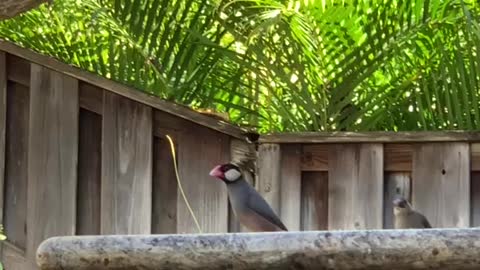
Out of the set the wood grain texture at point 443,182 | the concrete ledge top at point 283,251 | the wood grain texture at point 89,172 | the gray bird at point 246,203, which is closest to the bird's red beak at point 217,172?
the gray bird at point 246,203

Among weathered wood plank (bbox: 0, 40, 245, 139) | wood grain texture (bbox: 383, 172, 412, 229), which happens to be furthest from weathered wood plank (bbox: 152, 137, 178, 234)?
wood grain texture (bbox: 383, 172, 412, 229)

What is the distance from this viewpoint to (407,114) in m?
3.56

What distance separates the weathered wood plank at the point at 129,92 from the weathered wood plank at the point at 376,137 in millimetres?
147

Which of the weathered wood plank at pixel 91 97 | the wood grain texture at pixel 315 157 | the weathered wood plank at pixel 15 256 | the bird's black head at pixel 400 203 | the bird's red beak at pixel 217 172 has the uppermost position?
the weathered wood plank at pixel 91 97

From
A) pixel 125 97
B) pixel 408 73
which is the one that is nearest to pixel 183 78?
pixel 125 97

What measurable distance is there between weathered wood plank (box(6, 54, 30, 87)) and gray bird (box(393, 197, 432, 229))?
1.40 metres

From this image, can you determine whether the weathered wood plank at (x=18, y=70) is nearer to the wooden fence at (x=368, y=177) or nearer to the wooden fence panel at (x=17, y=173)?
the wooden fence panel at (x=17, y=173)

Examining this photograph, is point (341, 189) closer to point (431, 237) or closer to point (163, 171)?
point (163, 171)

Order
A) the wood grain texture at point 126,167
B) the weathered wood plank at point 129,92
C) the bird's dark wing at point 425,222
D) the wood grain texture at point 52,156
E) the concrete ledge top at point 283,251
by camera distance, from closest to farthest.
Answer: the concrete ledge top at point 283,251, the bird's dark wing at point 425,222, the weathered wood plank at point 129,92, the wood grain texture at point 126,167, the wood grain texture at point 52,156

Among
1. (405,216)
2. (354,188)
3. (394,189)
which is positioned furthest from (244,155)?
(405,216)

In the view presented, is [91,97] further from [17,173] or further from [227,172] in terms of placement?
[227,172]

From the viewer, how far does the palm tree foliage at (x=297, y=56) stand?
3.50m

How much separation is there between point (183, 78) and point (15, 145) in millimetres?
737

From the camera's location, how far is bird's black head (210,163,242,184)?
2975 millimetres
